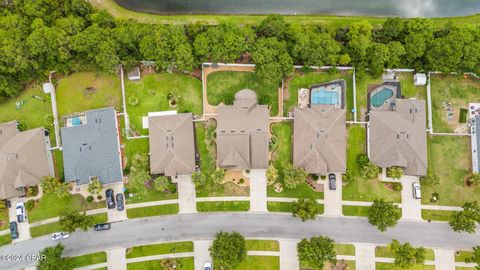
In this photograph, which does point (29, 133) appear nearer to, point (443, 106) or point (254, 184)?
point (254, 184)

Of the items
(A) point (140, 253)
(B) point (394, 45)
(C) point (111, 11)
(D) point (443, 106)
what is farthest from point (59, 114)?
(D) point (443, 106)

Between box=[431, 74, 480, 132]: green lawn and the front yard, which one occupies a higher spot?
box=[431, 74, 480, 132]: green lawn

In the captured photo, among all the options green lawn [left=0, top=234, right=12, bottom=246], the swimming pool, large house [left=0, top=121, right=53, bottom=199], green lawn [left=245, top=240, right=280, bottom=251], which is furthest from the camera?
the swimming pool

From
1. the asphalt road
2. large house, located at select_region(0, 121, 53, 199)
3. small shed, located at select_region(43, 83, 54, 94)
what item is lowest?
the asphalt road

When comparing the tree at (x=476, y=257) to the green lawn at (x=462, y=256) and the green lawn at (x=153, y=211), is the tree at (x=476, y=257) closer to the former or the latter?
the green lawn at (x=462, y=256)

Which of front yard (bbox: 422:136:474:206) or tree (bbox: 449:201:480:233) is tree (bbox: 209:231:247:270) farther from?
tree (bbox: 449:201:480:233)

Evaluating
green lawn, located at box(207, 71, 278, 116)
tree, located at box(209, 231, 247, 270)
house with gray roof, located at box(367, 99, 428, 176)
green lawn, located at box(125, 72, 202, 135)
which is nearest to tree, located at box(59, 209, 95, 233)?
green lawn, located at box(125, 72, 202, 135)

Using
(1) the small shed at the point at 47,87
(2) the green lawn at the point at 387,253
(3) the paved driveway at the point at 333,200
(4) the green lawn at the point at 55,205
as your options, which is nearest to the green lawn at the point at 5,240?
(4) the green lawn at the point at 55,205

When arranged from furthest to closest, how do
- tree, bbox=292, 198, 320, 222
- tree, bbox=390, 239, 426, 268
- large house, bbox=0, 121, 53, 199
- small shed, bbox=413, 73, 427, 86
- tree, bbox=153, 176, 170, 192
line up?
small shed, bbox=413, 73, 427, 86 < large house, bbox=0, 121, 53, 199 < tree, bbox=153, 176, 170, 192 < tree, bbox=292, 198, 320, 222 < tree, bbox=390, 239, 426, 268
